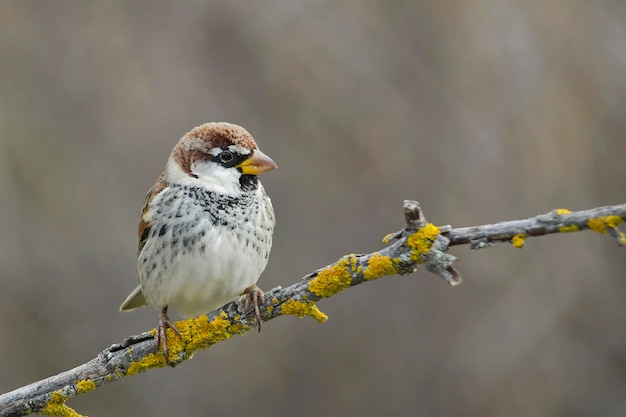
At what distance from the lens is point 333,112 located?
17.3 ft

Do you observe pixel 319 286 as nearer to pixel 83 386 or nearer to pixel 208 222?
pixel 208 222

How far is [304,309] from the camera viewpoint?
2.68 meters

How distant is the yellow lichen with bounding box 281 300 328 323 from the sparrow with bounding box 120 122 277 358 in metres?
0.50

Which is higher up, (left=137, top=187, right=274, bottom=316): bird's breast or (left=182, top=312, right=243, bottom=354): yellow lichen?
(left=137, top=187, right=274, bottom=316): bird's breast

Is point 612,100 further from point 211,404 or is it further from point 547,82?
point 211,404

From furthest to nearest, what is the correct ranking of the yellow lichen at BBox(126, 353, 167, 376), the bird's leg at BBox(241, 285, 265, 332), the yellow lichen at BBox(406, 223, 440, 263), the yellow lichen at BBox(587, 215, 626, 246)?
1. the yellow lichen at BBox(126, 353, 167, 376)
2. the bird's leg at BBox(241, 285, 265, 332)
3. the yellow lichen at BBox(406, 223, 440, 263)
4. the yellow lichen at BBox(587, 215, 626, 246)

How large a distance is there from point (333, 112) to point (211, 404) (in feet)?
6.26

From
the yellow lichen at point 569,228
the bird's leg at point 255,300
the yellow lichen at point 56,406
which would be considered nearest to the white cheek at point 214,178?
the bird's leg at point 255,300

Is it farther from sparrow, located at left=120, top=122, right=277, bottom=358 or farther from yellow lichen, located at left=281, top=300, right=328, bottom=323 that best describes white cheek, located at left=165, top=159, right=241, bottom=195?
yellow lichen, located at left=281, top=300, right=328, bottom=323

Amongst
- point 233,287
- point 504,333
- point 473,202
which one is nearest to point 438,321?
point 504,333

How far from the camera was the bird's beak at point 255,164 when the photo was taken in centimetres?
328

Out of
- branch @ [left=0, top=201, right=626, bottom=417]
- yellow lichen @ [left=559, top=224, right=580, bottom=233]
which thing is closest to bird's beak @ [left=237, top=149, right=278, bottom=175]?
branch @ [left=0, top=201, right=626, bottom=417]

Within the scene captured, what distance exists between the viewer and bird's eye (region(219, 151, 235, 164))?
3.31m

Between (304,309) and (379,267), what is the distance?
1.12 feet
